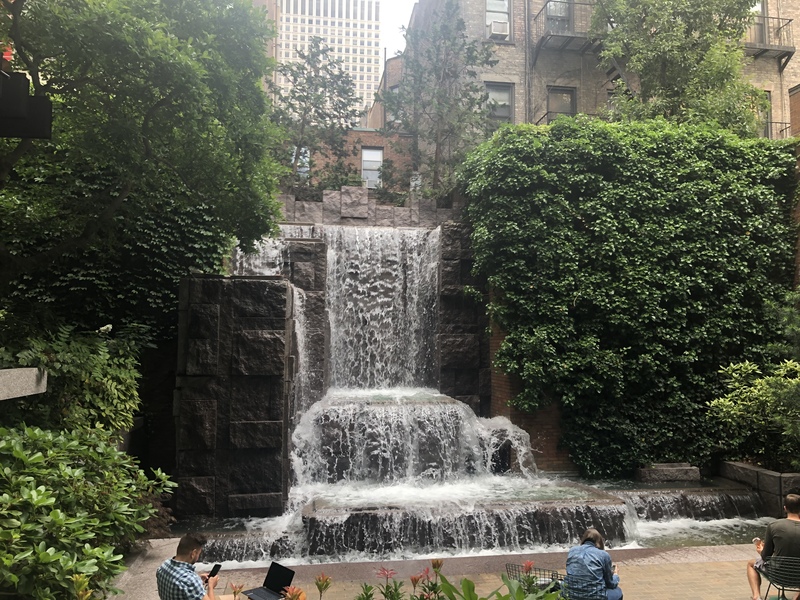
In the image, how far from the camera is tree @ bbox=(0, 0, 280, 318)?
679cm

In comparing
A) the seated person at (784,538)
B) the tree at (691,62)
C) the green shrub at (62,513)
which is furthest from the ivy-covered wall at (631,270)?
the green shrub at (62,513)

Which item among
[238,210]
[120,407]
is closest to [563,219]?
[238,210]

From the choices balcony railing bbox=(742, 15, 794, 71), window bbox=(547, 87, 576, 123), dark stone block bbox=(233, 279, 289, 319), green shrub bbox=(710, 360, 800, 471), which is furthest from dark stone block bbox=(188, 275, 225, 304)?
balcony railing bbox=(742, 15, 794, 71)

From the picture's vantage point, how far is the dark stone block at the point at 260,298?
9.67m

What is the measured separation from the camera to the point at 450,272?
14250 mm

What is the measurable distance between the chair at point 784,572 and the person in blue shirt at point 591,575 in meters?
1.45

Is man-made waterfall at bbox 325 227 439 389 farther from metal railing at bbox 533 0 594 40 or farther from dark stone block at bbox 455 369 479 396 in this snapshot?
metal railing at bbox 533 0 594 40

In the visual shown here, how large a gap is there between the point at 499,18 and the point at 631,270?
47.5 ft

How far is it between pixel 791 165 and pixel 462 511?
11587 millimetres

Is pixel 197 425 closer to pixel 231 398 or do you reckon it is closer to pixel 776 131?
pixel 231 398

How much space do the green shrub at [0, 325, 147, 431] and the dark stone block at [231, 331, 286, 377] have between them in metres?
1.60

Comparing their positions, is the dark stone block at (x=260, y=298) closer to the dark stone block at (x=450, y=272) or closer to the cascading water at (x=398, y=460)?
the cascading water at (x=398, y=460)

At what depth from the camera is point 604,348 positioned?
13.0m

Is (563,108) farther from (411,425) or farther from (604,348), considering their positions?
(411,425)
